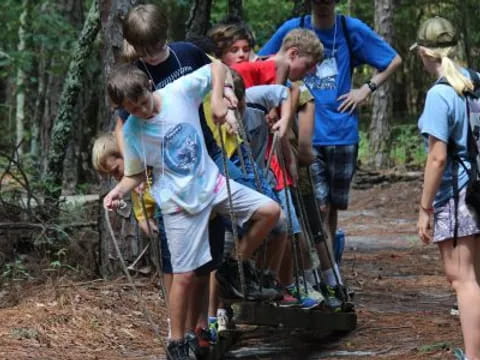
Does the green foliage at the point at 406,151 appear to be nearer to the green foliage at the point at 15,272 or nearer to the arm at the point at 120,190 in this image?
the green foliage at the point at 15,272

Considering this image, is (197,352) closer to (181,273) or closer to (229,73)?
(181,273)

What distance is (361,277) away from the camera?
859 cm

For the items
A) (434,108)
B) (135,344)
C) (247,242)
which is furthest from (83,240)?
(434,108)

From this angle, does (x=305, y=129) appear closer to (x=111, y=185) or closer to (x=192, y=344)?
(x=192, y=344)

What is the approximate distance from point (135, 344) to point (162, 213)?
150 cm

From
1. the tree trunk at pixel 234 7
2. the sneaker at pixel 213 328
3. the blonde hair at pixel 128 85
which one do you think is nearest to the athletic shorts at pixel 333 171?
the sneaker at pixel 213 328

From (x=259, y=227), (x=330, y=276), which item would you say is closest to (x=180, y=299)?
(x=259, y=227)

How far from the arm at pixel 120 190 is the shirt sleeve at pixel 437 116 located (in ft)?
4.77

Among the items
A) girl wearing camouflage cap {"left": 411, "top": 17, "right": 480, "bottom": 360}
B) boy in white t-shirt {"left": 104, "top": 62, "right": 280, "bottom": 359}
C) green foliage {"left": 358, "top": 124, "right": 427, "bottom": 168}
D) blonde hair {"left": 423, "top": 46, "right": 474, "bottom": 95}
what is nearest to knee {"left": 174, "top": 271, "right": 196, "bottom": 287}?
boy in white t-shirt {"left": 104, "top": 62, "right": 280, "bottom": 359}

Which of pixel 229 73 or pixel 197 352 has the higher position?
pixel 229 73

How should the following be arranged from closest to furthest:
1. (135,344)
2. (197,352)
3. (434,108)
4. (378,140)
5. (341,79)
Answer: (434,108), (197,352), (135,344), (341,79), (378,140)

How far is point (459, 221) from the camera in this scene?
4543 millimetres

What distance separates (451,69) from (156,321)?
288cm

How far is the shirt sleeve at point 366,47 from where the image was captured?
6.86 metres
